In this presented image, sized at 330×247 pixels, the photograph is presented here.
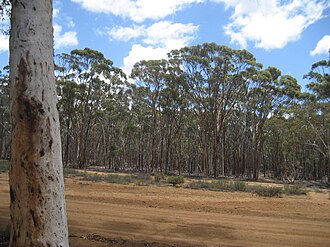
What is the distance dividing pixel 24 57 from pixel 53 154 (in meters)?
0.88

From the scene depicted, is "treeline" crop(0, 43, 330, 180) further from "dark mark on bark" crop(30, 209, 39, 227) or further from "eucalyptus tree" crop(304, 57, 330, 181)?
"dark mark on bark" crop(30, 209, 39, 227)

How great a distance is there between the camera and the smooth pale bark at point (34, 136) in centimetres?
245

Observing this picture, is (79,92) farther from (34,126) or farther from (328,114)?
(34,126)

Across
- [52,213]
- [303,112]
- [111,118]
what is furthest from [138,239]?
[111,118]

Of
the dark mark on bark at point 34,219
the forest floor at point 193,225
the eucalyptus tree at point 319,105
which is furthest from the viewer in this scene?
the eucalyptus tree at point 319,105

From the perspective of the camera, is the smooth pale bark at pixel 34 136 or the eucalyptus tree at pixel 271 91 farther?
the eucalyptus tree at pixel 271 91

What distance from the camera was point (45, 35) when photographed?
2766mm

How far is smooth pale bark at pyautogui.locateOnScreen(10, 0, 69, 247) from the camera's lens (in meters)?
→ 2.45

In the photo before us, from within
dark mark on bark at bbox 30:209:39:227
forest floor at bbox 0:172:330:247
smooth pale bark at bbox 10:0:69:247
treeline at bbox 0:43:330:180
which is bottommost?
forest floor at bbox 0:172:330:247

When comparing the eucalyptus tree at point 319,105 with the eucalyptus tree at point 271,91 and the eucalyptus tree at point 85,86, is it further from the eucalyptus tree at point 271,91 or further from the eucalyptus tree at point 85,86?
the eucalyptus tree at point 85,86

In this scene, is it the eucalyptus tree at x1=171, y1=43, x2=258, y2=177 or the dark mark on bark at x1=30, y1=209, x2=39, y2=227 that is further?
the eucalyptus tree at x1=171, y1=43, x2=258, y2=177

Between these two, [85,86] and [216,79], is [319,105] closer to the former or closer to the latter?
[216,79]

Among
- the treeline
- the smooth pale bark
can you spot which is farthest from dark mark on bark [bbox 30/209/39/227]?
the treeline

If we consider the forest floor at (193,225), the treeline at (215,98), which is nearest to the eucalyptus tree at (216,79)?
the treeline at (215,98)
